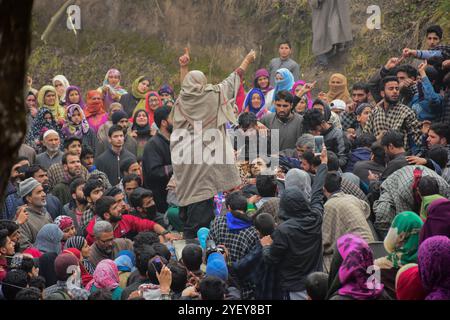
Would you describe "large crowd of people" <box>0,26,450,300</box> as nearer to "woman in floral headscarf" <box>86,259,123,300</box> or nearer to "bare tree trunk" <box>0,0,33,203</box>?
"woman in floral headscarf" <box>86,259,123,300</box>

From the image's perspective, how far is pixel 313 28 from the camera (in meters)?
17.9

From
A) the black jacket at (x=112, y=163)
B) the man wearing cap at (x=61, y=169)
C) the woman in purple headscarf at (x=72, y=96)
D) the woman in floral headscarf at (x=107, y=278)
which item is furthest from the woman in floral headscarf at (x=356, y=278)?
the woman in purple headscarf at (x=72, y=96)

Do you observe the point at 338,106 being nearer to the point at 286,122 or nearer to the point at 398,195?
the point at 286,122

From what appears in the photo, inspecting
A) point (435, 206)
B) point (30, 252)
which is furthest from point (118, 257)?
point (435, 206)

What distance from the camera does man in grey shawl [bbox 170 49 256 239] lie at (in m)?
11.1

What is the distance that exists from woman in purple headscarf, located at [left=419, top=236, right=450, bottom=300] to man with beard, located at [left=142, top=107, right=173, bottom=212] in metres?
5.43

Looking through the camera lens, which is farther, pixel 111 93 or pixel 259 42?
pixel 259 42

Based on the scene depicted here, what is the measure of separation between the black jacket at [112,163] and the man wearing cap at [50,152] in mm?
480

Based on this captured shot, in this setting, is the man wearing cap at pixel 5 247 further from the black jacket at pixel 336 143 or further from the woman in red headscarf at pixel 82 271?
the black jacket at pixel 336 143

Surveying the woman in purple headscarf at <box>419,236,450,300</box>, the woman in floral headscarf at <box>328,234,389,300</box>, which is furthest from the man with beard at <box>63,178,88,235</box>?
the woman in purple headscarf at <box>419,236,450,300</box>

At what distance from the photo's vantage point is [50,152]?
12852 mm

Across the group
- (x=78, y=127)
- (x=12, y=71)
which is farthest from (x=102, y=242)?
(x=12, y=71)

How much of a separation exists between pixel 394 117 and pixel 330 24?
18.7 ft

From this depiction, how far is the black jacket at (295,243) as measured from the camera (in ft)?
28.5
